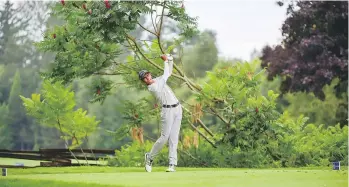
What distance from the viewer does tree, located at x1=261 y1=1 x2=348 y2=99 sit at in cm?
2594

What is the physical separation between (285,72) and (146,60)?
11.0 m

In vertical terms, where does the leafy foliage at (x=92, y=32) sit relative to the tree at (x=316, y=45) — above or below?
below

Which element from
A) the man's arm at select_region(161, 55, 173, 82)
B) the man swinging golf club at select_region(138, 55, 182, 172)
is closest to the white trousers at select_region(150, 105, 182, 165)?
the man swinging golf club at select_region(138, 55, 182, 172)

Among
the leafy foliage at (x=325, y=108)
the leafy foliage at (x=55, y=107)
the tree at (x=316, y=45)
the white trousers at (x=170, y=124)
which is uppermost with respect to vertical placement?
the tree at (x=316, y=45)

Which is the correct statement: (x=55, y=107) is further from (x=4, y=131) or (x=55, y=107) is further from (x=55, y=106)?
(x=4, y=131)

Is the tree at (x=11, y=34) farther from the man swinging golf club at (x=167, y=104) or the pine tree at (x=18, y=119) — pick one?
the man swinging golf club at (x=167, y=104)

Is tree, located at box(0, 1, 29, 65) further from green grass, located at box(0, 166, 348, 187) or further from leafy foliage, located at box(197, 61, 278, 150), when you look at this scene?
green grass, located at box(0, 166, 348, 187)

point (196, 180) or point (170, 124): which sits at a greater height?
point (170, 124)

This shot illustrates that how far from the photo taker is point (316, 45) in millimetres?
26031

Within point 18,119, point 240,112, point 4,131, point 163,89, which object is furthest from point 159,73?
point 18,119

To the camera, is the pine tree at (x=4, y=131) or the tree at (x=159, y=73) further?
the pine tree at (x=4, y=131)

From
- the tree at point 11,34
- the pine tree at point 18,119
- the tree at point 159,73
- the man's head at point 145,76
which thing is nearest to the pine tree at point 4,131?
the pine tree at point 18,119

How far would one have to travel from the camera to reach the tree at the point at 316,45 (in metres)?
25.9

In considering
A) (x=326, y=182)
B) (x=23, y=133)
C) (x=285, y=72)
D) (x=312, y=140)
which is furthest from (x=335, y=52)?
(x=326, y=182)
